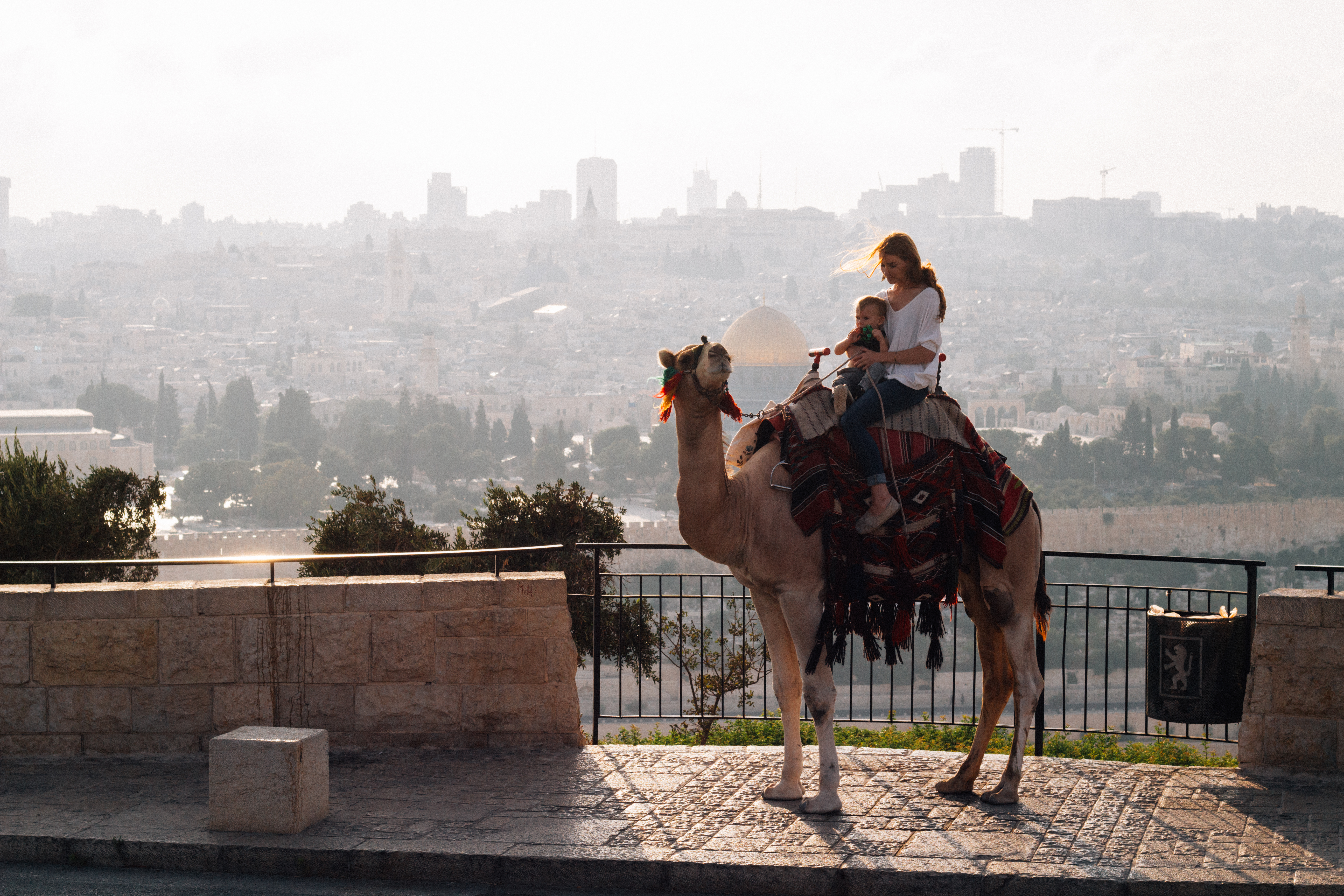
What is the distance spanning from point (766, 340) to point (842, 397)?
75.6 metres

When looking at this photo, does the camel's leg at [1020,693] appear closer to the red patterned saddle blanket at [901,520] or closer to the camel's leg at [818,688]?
the red patterned saddle blanket at [901,520]

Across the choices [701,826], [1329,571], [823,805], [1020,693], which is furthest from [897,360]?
[1329,571]

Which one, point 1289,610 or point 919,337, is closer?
point 919,337

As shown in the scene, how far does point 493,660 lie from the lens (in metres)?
4.90

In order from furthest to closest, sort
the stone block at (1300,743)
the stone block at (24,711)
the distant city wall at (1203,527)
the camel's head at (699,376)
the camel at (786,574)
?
the distant city wall at (1203,527), the stone block at (24,711), the stone block at (1300,743), the camel at (786,574), the camel's head at (699,376)

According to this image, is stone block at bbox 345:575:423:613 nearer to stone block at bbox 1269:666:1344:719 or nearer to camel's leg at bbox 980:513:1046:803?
camel's leg at bbox 980:513:1046:803

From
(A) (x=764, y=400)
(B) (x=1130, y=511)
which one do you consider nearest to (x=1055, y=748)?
(B) (x=1130, y=511)

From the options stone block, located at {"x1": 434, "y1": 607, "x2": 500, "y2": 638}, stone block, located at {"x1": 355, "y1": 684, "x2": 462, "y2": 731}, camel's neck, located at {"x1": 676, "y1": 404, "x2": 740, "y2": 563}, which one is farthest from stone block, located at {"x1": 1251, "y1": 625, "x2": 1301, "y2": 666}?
stone block, located at {"x1": 355, "y1": 684, "x2": 462, "y2": 731}

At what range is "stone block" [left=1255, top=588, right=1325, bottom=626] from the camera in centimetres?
458

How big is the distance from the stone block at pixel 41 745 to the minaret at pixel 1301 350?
114741 mm

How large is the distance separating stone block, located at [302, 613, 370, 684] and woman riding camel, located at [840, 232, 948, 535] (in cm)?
181

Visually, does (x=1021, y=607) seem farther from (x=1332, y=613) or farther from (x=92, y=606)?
(x=92, y=606)

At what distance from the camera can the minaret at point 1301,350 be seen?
111 metres

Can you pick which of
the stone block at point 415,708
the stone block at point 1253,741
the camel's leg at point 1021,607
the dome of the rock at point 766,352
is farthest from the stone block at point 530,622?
the dome of the rock at point 766,352
